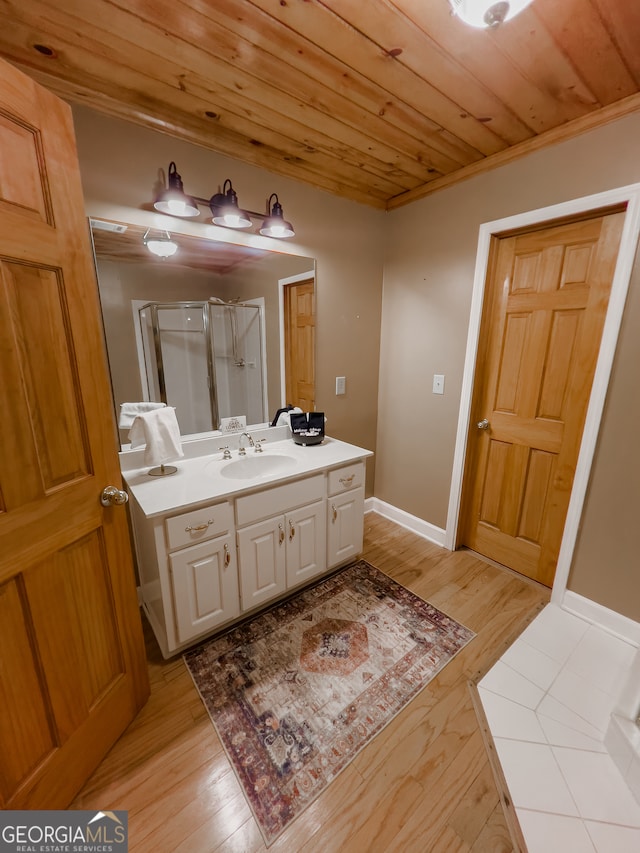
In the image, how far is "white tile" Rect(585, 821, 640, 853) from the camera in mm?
987

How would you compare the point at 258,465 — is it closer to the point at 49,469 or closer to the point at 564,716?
the point at 49,469

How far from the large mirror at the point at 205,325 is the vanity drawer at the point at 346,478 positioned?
62 cm

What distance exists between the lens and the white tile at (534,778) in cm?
108

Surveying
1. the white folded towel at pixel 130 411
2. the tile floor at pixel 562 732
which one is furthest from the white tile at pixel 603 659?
the white folded towel at pixel 130 411

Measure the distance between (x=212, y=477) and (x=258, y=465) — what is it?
1.16ft

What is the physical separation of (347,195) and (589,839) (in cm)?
308

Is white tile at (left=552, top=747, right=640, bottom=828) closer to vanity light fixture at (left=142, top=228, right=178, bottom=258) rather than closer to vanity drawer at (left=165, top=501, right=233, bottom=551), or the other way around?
vanity drawer at (left=165, top=501, right=233, bottom=551)

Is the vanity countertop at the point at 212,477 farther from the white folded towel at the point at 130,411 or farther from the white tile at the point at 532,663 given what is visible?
the white tile at the point at 532,663

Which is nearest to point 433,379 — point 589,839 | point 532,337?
point 532,337

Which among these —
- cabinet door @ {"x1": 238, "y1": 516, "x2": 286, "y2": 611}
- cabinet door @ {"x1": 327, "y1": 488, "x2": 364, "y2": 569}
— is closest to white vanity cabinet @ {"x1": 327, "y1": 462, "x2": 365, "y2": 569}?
cabinet door @ {"x1": 327, "y1": 488, "x2": 364, "y2": 569}

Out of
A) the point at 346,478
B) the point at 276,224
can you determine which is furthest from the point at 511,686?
the point at 276,224

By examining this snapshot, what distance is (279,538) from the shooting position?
5.74 ft

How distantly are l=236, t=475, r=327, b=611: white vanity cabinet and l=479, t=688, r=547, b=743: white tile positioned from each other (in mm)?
979

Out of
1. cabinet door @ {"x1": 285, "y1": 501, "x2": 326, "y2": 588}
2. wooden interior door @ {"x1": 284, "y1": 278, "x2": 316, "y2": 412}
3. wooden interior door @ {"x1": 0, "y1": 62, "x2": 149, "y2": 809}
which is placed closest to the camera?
wooden interior door @ {"x1": 0, "y1": 62, "x2": 149, "y2": 809}
